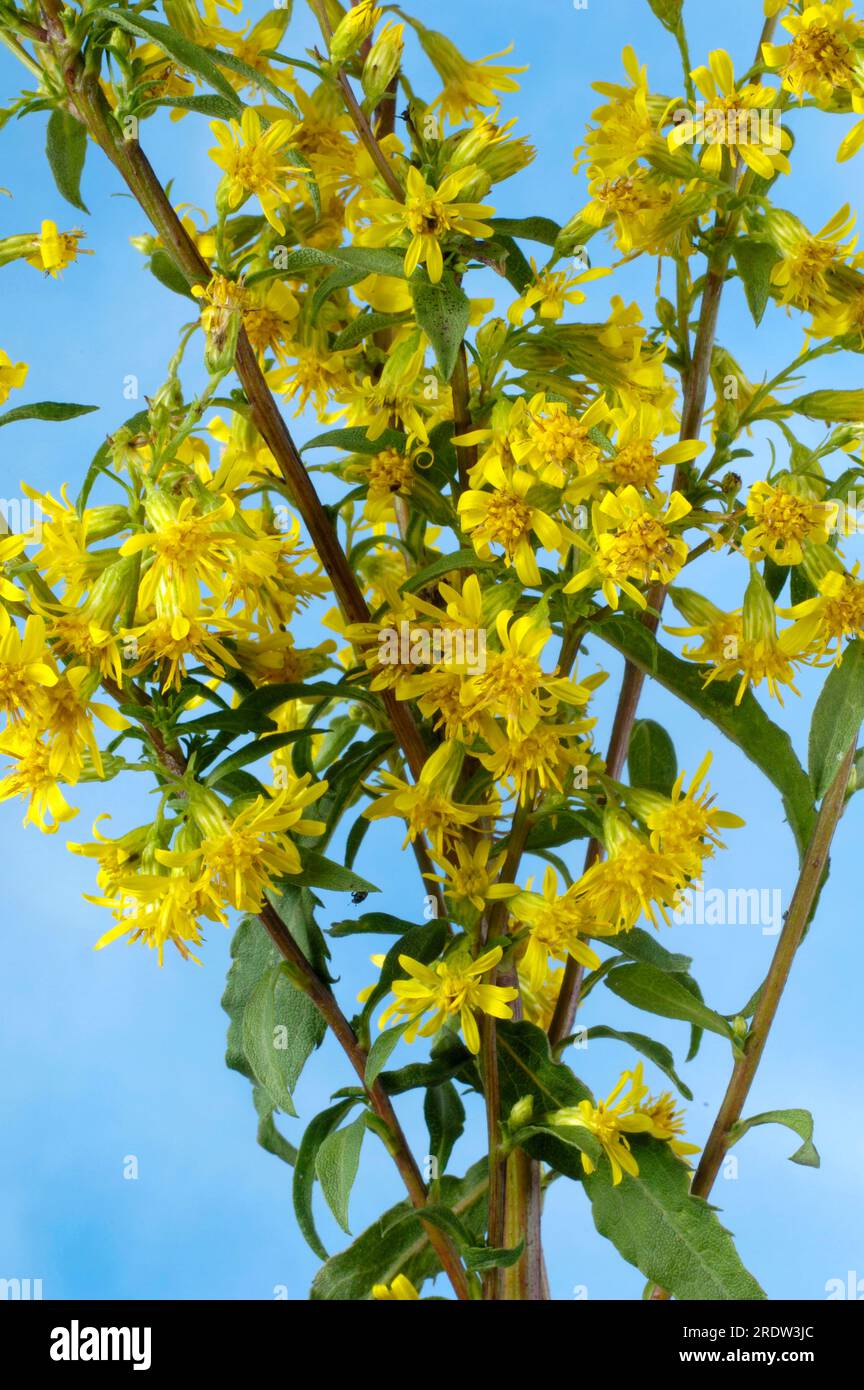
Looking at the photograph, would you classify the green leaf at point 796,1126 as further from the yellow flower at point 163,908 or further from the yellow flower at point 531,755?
the yellow flower at point 163,908

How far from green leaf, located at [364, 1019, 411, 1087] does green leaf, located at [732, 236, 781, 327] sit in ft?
2.16

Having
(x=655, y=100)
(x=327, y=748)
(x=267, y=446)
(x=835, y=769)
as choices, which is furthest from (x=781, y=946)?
(x=655, y=100)

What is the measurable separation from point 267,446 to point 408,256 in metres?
0.24

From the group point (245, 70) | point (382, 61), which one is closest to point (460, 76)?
point (382, 61)

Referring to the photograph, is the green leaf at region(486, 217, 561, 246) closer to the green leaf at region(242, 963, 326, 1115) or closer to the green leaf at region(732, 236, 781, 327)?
the green leaf at region(732, 236, 781, 327)

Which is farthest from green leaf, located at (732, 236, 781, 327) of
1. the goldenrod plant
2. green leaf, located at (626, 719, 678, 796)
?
green leaf, located at (626, 719, 678, 796)

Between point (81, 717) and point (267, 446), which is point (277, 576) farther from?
point (81, 717)

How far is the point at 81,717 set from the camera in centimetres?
118

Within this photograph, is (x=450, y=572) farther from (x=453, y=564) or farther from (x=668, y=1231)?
(x=668, y=1231)

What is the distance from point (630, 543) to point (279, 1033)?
57 cm

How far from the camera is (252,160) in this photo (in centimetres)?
129

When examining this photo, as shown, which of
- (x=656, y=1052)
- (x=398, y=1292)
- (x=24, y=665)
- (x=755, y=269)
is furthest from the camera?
(x=656, y=1052)

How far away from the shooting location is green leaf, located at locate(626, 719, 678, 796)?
5.19 feet
